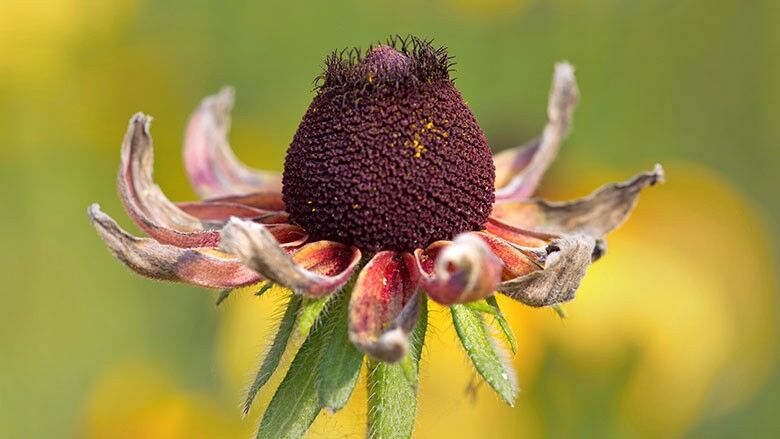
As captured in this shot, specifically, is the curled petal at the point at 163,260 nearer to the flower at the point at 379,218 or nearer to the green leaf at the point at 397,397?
the flower at the point at 379,218

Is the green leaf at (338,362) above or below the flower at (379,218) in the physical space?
below

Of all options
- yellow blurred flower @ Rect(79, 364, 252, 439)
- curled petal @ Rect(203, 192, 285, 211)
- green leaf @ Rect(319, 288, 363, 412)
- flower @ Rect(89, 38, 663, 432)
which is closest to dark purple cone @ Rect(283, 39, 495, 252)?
flower @ Rect(89, 38, 663, 432)

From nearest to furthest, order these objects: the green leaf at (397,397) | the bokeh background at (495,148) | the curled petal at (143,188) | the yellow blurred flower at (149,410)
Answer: the green leaf at (397,397) → the curled petal at (143,188) → the bokeh background at (495,148) → the yellow blurred flower at (149,410)

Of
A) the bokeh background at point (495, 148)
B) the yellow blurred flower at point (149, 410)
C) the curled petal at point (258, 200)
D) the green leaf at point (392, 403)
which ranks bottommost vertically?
the yellow blurred flower at point (149, 410)

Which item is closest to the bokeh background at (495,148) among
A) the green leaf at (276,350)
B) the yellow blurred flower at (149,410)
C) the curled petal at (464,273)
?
the yellow blurred flower at (149,410)

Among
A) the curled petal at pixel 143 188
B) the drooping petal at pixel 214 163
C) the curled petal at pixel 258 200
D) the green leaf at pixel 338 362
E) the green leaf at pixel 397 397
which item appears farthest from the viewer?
the drooping petal at pixel 214 163

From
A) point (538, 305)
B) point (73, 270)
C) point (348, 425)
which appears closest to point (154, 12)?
point (73, 270)
